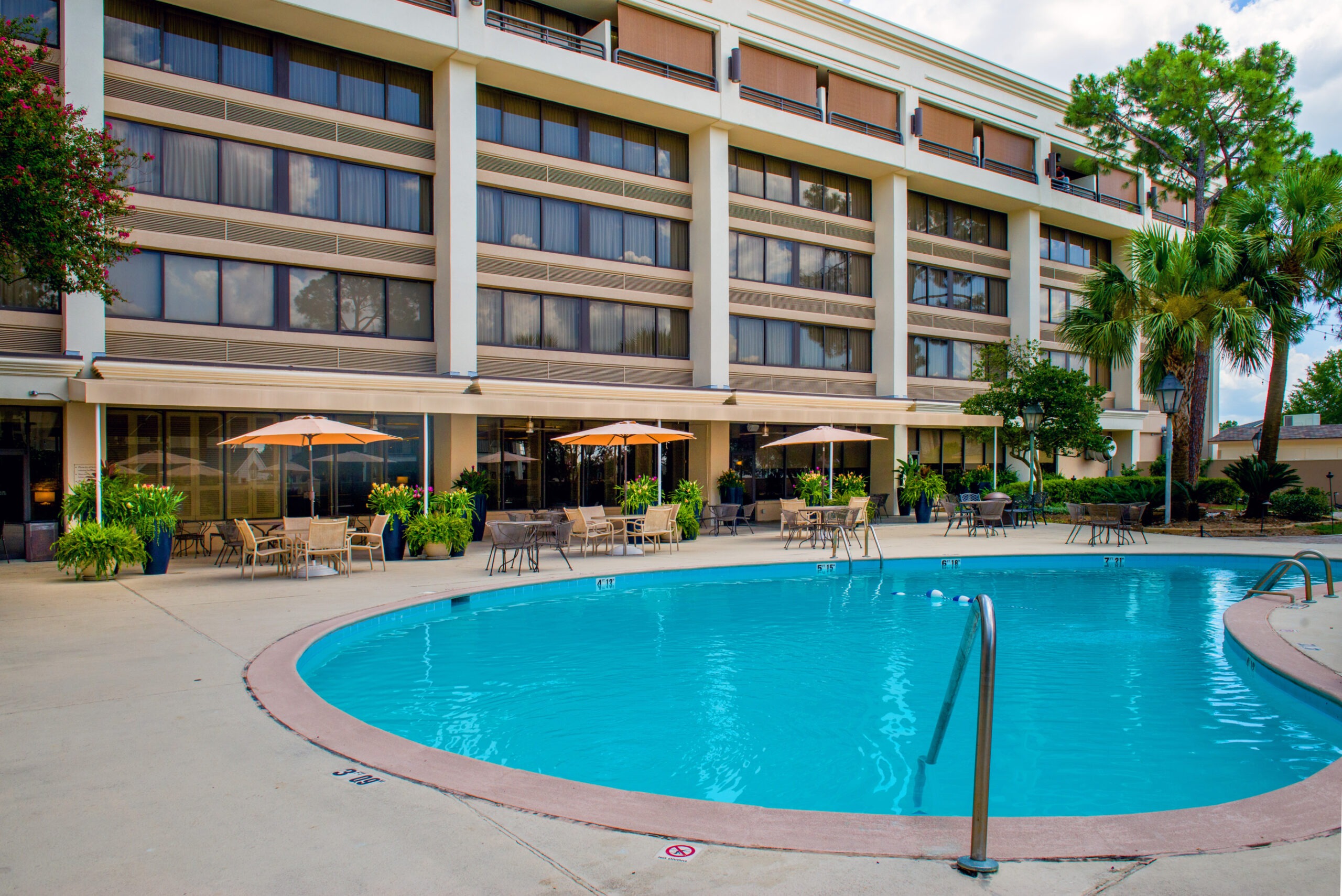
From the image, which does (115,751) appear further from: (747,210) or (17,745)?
(747,210)

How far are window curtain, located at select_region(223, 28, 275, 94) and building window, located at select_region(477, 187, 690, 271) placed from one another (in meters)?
4.86

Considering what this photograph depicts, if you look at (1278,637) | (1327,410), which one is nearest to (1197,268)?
(1278,637)

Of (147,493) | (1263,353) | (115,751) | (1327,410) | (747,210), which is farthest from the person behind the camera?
(1327,410)

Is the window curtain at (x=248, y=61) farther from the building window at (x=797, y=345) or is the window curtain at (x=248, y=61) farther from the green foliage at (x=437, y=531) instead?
the building window at (x=797, y=345)

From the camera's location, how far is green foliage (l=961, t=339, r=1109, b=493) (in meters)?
22.9

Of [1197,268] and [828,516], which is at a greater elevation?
[1197,268]

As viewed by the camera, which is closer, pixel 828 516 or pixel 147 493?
pixel 147 493

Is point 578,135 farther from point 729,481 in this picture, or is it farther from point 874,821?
point 874,821

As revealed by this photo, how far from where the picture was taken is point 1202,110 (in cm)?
2744

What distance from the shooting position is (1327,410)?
6019 centimetres

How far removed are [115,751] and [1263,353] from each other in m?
24.3

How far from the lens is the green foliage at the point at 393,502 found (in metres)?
15.0

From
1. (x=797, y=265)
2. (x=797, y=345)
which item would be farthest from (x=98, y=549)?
(x=797, y=265)

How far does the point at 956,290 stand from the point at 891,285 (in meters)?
3.99
